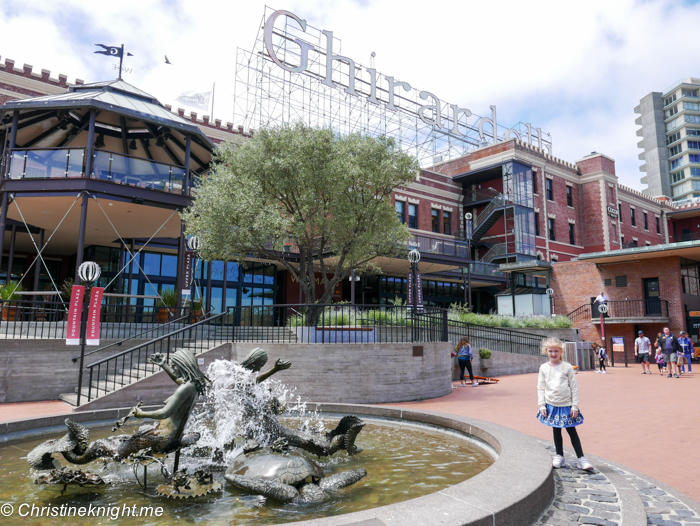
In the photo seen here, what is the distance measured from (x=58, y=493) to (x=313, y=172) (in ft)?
41.3

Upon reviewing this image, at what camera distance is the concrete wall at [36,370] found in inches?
444

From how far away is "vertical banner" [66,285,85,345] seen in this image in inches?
434

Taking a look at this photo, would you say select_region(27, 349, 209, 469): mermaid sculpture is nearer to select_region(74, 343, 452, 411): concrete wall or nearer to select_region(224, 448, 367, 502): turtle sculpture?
select_region(224, 448, 367, 502): turtle sculpture

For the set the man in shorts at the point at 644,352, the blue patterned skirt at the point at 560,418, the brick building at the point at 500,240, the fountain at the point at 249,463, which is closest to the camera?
the fountain at the point at 249,463

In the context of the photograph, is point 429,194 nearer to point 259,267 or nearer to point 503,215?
point 503,215

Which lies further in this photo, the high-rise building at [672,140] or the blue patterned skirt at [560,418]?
the high-rise building at [672,140]

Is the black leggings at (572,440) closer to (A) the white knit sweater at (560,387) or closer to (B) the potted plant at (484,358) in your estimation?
(A) the white knit sweater at (560,387)

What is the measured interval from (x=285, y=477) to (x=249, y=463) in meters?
0.52

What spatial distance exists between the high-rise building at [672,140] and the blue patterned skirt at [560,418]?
4086 inches

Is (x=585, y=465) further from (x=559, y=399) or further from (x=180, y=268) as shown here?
(x=180, y=268)

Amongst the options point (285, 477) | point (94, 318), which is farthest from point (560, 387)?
point (94, 318)

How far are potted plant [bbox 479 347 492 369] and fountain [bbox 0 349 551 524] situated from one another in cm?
1269

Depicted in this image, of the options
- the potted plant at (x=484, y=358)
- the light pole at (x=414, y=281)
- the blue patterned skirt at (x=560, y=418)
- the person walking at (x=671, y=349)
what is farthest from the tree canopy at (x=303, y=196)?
the person walking at (x=671, y=349)

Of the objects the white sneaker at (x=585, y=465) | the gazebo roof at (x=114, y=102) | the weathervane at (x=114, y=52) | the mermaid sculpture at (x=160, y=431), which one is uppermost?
the weathervane at (x=114, y=52)
